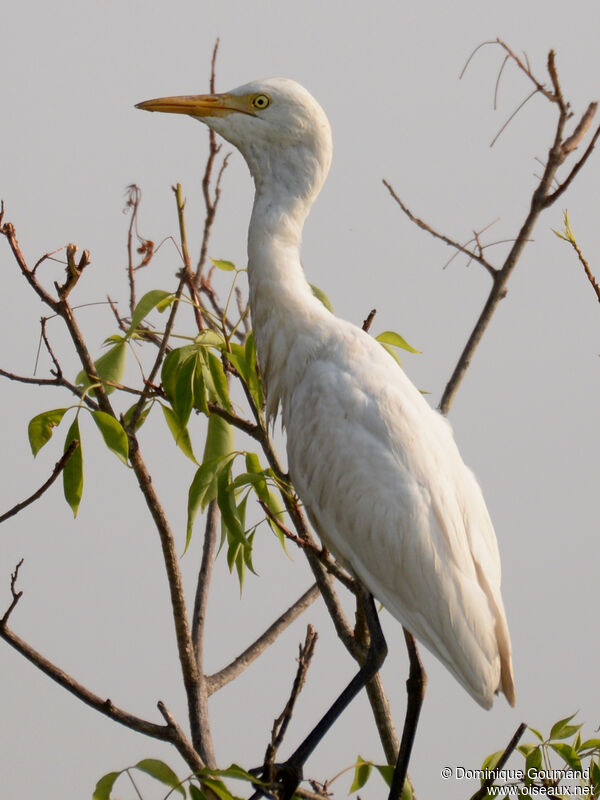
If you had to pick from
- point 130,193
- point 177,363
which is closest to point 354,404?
point 177,363

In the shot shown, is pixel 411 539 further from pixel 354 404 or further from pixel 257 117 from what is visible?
pixel 257 117

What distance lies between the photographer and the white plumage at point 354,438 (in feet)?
4.86

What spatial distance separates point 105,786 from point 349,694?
555 millimetres

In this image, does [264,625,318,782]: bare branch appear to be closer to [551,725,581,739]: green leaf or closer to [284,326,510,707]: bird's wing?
[284,326,510,707]: bird's wing

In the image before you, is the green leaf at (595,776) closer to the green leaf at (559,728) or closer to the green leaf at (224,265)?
the green leaf at (559,728)

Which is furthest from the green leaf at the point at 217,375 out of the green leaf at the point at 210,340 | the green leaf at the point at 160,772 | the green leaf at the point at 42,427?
the green leaf at the point at 160,772

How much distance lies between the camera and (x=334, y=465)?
1.58 m

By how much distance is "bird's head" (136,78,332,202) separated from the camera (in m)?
1.67

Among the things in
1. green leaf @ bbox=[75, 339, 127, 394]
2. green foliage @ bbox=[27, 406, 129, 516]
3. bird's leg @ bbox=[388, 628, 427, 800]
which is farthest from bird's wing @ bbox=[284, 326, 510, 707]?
green foliage @ bbox=[27, 406, 129, 516]

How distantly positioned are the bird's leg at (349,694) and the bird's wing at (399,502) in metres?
0.15

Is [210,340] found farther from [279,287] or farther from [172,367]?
[279,287]

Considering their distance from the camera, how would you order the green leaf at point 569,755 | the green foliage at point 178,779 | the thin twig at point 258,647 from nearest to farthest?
the green foliage at point 178,779 < the green leaf at point 569,755 < the thin twig at point 258,647

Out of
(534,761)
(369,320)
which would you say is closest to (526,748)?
(534,761)

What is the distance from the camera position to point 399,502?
152cm
